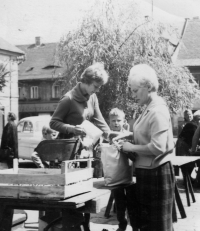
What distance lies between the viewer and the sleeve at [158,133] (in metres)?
3.07

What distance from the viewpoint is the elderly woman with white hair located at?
3146 millimetres

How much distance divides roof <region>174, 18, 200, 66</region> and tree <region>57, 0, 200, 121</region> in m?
16.8

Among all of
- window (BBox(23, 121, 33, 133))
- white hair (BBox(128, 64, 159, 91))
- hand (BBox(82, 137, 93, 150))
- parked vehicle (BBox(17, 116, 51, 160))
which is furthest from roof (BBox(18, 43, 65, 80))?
white hair (BBox(128, 64, 159, 91))

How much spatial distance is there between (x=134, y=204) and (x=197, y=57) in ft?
110

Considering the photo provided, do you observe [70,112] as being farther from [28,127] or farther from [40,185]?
[28,127]

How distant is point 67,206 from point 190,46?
33.5 m

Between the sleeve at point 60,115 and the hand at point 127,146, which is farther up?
the sleeve at point 60,115

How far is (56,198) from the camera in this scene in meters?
2.78

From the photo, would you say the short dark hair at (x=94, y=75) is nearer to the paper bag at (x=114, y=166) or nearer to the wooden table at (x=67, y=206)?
the paper bag at (x=114, y=166)

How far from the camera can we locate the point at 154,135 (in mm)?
3084

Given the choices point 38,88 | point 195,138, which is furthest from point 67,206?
point 38,88

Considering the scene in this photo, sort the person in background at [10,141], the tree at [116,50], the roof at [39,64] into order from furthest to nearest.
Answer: the roof at [39,64] → the tree at [116,50] → the person in background at [10,141]

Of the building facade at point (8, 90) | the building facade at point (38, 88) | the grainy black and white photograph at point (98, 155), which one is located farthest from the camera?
the building facade at point (38, 88)

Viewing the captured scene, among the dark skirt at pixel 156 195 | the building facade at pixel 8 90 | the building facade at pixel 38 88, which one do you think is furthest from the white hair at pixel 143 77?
the building facade at pixel 38 88
